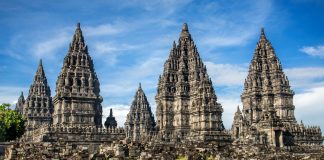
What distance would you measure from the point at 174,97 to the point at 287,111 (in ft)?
78.9

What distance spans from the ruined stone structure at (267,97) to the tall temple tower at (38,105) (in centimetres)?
4513

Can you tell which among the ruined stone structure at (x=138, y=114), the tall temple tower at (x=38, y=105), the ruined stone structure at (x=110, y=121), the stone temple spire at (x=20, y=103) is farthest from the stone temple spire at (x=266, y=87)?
the stone temple spire at (x=20, y=103)

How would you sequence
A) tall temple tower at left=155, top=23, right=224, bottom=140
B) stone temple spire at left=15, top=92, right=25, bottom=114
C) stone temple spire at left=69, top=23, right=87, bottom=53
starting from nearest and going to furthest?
1. stone temple spire at left=69, top=23, right=87, bottom=53
2. tall temple tower at left=155, top=23, right=224, bottom=140
3. stone temple spire at left=15, top=92, right=25, bottom=114

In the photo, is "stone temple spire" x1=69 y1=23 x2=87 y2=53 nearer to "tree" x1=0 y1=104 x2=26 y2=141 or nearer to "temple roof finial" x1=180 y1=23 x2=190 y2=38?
"tree" x1=0 y1=104 x2=26 y2=141

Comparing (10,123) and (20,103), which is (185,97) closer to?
(10,123)

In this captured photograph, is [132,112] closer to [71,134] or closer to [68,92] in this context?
[68,92]

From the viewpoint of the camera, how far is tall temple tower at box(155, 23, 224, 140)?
274ft

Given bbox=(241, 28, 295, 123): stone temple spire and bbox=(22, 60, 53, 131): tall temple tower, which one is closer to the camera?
bbox=(241, 28, 295, 123): stone temple spire

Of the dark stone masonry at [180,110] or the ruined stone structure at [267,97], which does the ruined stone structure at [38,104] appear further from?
the ruined stone structure at [267,97]

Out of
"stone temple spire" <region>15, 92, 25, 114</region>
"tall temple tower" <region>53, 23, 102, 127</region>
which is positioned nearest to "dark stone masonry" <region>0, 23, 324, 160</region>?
"tall temple tower" <region>53, 23, 102, 127</region>

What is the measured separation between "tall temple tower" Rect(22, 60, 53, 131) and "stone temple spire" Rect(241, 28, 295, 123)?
46.6 metres

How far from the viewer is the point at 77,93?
7731 centimetres

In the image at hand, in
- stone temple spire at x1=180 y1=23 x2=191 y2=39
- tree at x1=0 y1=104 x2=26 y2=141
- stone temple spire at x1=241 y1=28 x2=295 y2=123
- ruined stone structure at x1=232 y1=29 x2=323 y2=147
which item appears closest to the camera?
tree at x1=0 y1=104 x2=26 y2=141

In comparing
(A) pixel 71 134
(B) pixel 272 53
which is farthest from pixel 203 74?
(A) pixel 71 134
